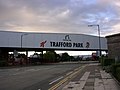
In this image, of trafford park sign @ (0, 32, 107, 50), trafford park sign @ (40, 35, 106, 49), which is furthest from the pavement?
trafford park sign @ (40, 35, 106, 49)

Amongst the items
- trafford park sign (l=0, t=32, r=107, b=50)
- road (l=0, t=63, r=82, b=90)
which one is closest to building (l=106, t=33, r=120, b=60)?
road (l=0, t=63, r=82, b=90)

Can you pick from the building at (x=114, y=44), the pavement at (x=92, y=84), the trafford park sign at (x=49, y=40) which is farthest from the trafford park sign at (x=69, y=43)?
the pavement at (x=92, y=84)

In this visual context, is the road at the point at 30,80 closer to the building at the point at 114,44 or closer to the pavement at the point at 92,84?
the pavement at the point at 92,84

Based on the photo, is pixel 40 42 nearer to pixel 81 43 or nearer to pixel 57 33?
pixel 57 33

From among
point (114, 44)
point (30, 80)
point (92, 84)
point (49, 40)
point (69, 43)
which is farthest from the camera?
point (69, 43)

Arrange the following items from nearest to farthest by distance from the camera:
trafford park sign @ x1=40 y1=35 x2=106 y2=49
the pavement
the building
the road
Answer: the pavement → the road → the building → trafford park sign @ x1=40 y1=35 x2=106 y2=49

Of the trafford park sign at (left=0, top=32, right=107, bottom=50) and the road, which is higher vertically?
the trafford park sign at (left=0, top=32, right=107, bottom=50)

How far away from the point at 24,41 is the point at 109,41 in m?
43.7

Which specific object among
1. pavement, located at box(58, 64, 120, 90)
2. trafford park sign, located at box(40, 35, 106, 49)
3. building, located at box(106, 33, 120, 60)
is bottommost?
pavement, located at box(58, 64, 120, 90)

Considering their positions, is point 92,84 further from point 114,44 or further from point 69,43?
point 69,43

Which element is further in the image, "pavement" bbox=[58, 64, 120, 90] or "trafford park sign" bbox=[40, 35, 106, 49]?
"trafford park sign" bbox=[40, 35, 106, 49]

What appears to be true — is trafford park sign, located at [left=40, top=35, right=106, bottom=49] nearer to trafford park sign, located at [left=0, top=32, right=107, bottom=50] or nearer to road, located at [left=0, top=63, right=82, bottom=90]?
trafford park sign, located at [left=0, top=32, right=107, bottom=50]

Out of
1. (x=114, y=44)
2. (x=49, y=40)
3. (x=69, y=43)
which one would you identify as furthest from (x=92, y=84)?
(x=69, y=43)

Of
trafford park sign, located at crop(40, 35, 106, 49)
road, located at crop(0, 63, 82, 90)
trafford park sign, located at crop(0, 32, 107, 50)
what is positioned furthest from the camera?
trafford park sign, located at crop(40, 35, 106, 49)
